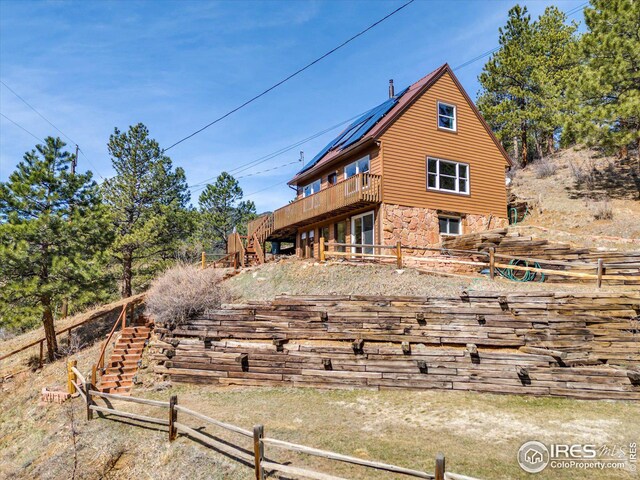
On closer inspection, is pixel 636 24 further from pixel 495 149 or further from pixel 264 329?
pixel 264 329

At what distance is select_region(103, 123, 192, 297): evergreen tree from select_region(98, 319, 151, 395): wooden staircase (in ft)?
34.4

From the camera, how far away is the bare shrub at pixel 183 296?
1449cm

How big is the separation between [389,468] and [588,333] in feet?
23.2

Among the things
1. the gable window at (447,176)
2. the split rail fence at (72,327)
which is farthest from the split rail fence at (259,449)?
the gable window at (447,176)

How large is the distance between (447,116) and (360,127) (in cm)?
528

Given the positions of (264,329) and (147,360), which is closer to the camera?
(264,329)

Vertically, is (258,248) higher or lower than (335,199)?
lower

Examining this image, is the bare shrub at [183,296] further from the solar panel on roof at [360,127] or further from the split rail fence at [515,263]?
the solar panel on roof at [360,127]

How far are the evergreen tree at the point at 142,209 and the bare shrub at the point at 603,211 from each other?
1040 inches

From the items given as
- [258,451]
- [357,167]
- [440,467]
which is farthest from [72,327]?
[440,467]

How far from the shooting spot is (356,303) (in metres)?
12.5

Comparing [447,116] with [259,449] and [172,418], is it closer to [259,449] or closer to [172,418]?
[172,418]

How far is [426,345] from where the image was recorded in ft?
36.5

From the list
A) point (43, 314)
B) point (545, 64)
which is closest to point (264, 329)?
point (43, 314)
